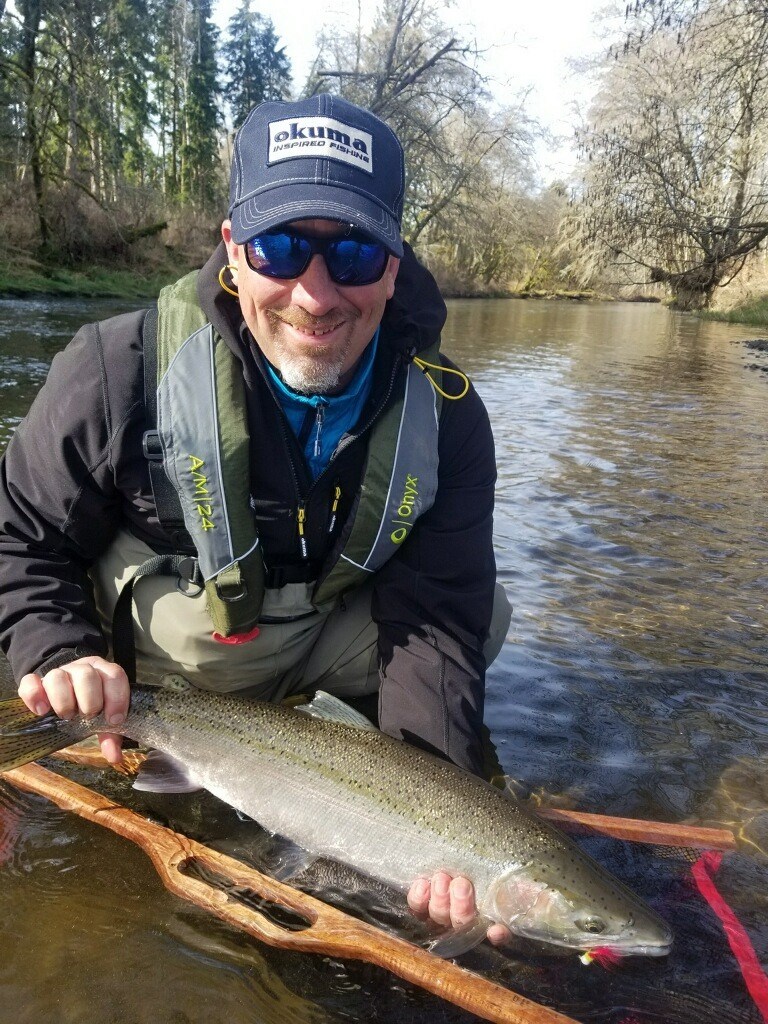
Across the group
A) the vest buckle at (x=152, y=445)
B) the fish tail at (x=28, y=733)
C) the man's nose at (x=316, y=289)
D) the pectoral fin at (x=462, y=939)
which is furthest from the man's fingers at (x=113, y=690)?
the man's nose at (x=316, y=289)

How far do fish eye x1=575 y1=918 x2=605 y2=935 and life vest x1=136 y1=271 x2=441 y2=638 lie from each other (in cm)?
135

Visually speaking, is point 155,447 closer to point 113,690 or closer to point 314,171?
point 113,690

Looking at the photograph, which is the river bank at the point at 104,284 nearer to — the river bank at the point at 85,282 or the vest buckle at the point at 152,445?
the river bank at the point at 85,282

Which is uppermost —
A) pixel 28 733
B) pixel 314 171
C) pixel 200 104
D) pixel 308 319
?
pixel 200 104

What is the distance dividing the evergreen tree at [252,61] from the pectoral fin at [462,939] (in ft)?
174

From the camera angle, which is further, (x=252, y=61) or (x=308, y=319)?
(x=252, y=61)

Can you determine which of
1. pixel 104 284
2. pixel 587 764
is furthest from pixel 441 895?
pixel 104 284

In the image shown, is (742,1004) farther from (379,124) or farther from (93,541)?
(379,124)

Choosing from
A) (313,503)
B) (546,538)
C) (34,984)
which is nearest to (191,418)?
(313,503)

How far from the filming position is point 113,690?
2604 millimetres

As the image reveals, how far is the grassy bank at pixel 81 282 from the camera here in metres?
21.5

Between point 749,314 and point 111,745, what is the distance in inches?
1079

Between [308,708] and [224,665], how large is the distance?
54cm

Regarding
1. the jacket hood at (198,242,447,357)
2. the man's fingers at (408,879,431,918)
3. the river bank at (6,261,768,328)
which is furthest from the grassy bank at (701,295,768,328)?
the man's fingers at (408,879,431,918)
